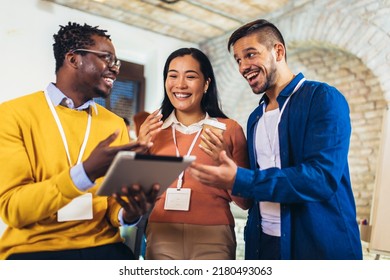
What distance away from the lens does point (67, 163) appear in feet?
4.15

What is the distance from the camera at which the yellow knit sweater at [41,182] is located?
110 cm

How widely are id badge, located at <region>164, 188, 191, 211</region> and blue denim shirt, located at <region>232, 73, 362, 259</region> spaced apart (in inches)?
12.1

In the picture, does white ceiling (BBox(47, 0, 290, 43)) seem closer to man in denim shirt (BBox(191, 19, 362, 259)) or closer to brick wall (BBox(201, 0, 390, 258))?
brick wall (BBox(201, 0, 390, 258))

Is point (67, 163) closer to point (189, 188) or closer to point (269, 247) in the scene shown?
point (189, 188)

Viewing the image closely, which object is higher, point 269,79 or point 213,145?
point 269,79

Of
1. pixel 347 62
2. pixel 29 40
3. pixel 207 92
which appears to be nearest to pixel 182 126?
pixel 207 92

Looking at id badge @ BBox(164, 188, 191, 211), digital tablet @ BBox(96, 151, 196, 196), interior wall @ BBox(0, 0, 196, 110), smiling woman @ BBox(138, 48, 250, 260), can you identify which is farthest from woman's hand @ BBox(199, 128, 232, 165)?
interior wall @ BBox(0, 0, 196, 110)

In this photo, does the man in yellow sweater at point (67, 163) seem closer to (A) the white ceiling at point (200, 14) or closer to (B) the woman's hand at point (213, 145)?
(B) the woman's hand at point (213, 145)

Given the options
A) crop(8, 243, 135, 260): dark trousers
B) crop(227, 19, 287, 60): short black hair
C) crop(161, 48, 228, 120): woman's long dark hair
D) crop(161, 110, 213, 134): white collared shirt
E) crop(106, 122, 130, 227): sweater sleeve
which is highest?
crop(227, 19, 287, 60): short black hair

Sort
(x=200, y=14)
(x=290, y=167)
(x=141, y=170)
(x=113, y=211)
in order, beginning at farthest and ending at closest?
(x=200, y=14), (x=113, y=211), (x=290, y=167), (x=141, y=170)

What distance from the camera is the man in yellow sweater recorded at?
3.59ft

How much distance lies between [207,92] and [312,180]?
70cm

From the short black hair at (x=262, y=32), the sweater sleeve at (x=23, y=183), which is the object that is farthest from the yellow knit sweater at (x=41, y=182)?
the short black hair at (x=262, y=32)

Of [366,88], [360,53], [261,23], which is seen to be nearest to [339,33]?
[360,53]
